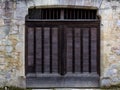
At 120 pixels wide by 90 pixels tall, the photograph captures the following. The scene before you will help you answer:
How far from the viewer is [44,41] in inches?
478

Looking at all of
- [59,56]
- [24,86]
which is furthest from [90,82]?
[24,86]

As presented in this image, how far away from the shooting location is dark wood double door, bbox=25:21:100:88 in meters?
12.1

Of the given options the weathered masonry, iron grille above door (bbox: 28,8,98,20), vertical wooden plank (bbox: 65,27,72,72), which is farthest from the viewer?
vertical wooden plank (bbox: 65,27,72,72)

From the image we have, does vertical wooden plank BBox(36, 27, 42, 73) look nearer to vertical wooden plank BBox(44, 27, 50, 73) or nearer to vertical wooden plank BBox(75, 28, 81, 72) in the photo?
vertical wooden plank BBox(44, 27, 50, 73)

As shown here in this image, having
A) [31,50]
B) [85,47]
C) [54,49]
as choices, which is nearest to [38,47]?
[31,50]

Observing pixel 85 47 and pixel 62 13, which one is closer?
pixel 62 13

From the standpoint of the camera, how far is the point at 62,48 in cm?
1217

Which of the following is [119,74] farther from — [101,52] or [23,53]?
[23,53]

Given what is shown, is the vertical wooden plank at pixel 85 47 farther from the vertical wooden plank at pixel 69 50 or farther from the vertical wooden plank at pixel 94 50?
the vertical wooden plank at pixel 69 50

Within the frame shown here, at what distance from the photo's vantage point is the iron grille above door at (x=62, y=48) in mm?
12133

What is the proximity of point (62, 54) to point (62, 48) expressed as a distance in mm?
173

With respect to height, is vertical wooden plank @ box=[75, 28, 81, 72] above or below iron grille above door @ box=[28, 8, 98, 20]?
below

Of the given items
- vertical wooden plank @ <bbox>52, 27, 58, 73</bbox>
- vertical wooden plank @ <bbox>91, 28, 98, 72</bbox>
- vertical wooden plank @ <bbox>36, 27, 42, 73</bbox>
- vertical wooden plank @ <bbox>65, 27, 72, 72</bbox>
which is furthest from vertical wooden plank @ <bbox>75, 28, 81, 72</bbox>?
vertical wooden plank @ <bbox>36, 27, 42, 73</bbox>

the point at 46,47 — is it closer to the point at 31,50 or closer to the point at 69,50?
the point at 31,50
